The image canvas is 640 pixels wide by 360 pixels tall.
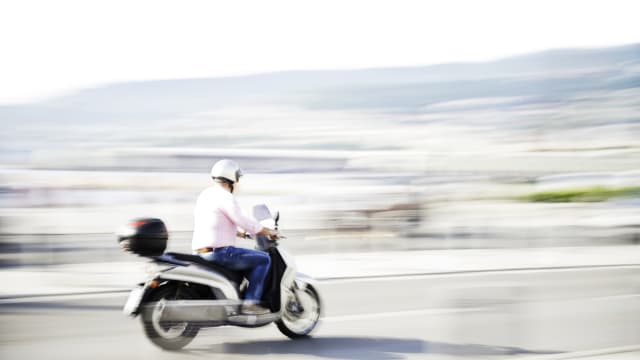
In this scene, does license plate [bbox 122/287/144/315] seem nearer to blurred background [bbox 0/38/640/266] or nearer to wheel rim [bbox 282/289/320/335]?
wheel rim [bbox 282/289/320/335]

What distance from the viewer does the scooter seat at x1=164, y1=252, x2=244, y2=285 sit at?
5125mm

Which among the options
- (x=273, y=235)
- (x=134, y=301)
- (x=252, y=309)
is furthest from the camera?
(x=273, y=235)

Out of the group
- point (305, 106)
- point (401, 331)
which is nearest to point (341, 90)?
point (305, 106)

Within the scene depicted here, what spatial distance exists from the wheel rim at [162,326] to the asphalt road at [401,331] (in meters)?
0.11

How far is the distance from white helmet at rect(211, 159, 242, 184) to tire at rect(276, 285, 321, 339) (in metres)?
0.98

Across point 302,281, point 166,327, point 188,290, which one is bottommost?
point 166,327

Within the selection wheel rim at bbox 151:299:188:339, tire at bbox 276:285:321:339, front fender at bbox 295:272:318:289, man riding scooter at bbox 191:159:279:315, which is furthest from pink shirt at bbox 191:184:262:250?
tire at bbox 276:285:321:339

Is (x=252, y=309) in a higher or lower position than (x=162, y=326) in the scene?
higher

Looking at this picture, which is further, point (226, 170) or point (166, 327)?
point (226, 170)

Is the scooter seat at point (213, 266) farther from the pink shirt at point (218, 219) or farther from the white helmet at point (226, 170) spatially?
the white helmet at point (226, 170)

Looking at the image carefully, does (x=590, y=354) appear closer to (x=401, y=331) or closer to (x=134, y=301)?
(x=401, y=331)

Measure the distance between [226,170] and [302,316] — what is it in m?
1.23

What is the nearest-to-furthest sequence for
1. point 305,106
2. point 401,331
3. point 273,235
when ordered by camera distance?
point 273,235, point 401,331, point 305,106

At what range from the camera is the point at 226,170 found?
17.3ft
